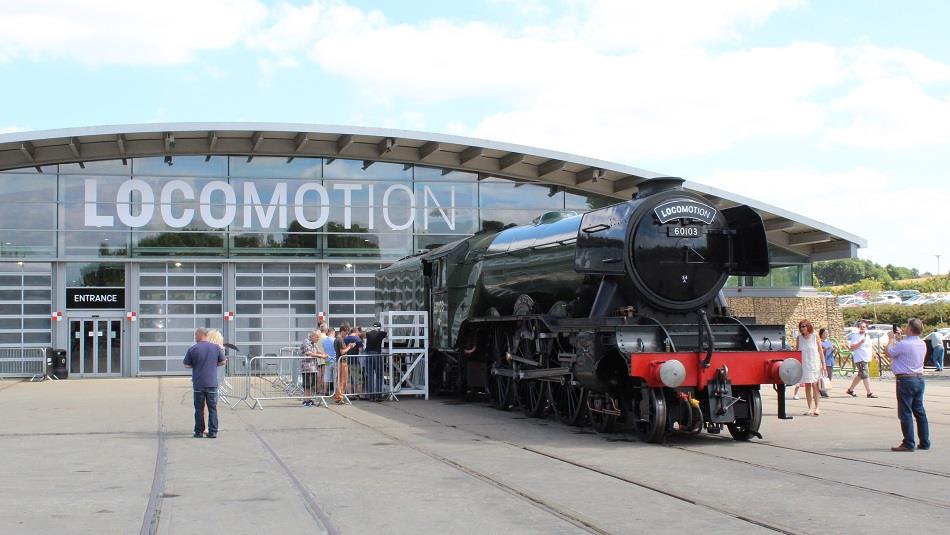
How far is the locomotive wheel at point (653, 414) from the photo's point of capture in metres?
12.1

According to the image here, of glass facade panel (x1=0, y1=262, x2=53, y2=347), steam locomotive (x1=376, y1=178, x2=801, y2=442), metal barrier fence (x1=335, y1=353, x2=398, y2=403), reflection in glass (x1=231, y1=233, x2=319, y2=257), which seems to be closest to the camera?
steam locomotive (x1=376, y1=178, x2=801, y2=442)

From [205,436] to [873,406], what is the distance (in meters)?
11.8

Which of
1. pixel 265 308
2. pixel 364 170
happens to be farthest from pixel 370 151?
pixel 265 308

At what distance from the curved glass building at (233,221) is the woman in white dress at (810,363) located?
13695mm

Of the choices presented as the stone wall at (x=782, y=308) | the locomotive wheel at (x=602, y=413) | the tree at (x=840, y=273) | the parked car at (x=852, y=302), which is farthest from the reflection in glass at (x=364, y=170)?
the tree at (x=840, y=273)

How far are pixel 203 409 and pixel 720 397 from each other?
23.6 feet

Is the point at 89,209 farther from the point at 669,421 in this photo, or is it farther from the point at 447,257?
the point at 669,421

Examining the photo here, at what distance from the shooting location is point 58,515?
312 inches

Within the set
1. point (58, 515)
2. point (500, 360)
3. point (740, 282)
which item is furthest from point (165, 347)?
point (58, 515)

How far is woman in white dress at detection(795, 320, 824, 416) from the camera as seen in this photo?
15961mm

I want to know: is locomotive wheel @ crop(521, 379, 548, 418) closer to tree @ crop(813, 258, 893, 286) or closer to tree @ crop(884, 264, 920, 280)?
tree @ crop(813, 258, 893, 286)

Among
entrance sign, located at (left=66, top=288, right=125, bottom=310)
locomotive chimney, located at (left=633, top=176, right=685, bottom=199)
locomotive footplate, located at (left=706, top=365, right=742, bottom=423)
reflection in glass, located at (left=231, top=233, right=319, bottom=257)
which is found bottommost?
locomotive footplate, located at (left=706, top=365, right=742, bottom=423)

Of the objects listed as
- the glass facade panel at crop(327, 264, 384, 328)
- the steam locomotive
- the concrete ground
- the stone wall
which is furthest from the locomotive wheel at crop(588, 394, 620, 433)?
the stone wall

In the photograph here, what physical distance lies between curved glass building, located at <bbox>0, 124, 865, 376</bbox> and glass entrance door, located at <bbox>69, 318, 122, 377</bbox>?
0.14 feet
